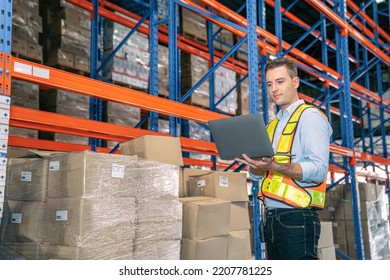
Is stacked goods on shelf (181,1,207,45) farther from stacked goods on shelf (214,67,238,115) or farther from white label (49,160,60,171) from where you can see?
white label (49,160,60,171)

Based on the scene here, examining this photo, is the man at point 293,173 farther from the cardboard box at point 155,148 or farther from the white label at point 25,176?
the white label at point 25,176

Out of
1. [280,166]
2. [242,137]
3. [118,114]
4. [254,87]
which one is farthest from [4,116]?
[118,114]

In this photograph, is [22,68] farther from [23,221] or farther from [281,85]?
[281,85]

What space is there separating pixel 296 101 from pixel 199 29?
5.68 m

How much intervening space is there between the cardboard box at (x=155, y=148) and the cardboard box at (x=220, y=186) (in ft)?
1.65

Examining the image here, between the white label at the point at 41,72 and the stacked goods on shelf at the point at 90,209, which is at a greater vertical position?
the white label at the point at 41,72

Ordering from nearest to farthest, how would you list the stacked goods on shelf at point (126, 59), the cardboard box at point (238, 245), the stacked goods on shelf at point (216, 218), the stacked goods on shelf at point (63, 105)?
the stacked goods on shelf at point (216, 218) < the cardboard box at point (238, 245) < the stacked goods on shelf at point (63, 105) < the stacked goods on shelf at point (126, 59)

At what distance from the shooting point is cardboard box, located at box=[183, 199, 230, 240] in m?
3.90

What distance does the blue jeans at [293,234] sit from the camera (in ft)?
8.59

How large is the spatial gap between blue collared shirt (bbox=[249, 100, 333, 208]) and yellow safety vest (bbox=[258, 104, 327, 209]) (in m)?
0.03

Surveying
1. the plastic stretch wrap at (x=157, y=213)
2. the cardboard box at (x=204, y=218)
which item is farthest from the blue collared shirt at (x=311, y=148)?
the cardboard box at (x=204, y=218)

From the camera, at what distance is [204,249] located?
13.0 feet
